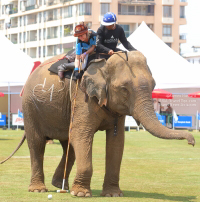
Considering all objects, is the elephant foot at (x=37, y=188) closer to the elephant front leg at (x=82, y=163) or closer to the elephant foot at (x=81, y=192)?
the elephant front leg at (x=82, y=163)

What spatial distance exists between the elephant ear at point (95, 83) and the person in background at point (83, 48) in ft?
1.17

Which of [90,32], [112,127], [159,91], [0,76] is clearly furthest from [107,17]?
[0,76]

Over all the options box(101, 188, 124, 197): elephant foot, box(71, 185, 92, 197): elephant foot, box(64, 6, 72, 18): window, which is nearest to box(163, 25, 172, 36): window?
box(64, 6, 72, 18): window

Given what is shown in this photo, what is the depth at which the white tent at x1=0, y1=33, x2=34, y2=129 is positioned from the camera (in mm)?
44750

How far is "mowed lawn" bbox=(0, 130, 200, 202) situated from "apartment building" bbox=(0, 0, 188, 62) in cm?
7833

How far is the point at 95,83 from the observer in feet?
39.9

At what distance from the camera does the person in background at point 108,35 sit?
492 inches

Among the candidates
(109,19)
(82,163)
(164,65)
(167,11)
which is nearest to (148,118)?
(82,163)

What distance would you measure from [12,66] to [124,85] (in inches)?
1341

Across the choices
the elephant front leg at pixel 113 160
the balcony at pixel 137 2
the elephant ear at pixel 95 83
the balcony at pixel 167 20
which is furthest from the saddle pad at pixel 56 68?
the balcony at pixel 167 20

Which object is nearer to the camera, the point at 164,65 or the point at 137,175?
the point at 137,175

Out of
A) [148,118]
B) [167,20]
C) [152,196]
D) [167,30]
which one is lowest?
[152,196]

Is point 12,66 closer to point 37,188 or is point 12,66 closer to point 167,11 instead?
point 37,188

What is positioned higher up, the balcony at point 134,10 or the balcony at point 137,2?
the balcony at point 137,2
